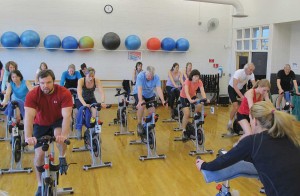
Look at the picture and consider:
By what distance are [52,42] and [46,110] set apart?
5460 millimetres

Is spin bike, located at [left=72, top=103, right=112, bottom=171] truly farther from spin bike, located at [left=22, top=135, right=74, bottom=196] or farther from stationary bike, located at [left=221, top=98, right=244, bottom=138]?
stationary bike, located at [left=221, top=98, right=244, bottom=138]

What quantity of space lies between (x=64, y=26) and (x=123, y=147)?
475cm

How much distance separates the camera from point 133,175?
400 centimetres

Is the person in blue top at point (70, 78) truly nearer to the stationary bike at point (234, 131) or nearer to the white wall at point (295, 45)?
the stationary bike at point (234, 131)

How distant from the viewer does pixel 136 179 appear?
387 cm

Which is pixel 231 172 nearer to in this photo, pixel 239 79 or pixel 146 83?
pixel 146 83

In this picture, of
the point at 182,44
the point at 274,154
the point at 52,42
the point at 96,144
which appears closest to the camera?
the point at 274,154

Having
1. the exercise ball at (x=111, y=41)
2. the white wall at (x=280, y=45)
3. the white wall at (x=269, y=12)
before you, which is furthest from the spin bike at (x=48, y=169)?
the white wall at (x=280, y=45)

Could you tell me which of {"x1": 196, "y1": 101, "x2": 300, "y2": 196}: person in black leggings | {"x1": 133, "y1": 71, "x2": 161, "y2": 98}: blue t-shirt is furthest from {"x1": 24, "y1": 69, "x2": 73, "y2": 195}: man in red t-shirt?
{"x1": 133, "y1": 71, "x2": 161, "y2": 98}: blue t-shirt

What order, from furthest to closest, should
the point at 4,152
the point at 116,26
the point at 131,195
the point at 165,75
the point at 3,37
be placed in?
the point at 165,75
the point at 116,26
the point at 3,37
the point at 4,152
the point at 131,195

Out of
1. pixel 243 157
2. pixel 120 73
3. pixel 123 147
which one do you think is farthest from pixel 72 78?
pixel 243 157

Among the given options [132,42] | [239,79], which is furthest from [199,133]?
[132,42]

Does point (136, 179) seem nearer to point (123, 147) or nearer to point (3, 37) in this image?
point (123, 147)

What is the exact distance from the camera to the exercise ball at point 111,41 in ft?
27.9
